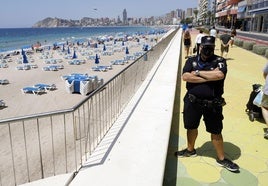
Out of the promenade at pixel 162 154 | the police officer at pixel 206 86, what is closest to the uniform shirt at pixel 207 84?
the police officer at pixel 206 86

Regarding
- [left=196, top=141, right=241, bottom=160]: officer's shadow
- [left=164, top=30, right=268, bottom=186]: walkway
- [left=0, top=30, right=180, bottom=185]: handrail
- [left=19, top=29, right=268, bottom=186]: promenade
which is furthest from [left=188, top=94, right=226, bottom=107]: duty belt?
[left=0, top=30, right=180, bottom=185]: handrail

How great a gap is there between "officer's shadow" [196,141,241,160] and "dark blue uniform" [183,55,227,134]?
85 centimetres

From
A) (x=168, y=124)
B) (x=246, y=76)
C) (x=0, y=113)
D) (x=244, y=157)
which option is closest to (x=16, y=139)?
(x=0, y=113)

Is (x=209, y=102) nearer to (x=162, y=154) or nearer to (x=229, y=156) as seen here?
(x=162, y=154)

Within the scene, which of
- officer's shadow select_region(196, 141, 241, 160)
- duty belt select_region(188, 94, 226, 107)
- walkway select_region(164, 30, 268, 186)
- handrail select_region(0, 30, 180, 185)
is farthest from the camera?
handrail select_region(0, 30, 180, 185)

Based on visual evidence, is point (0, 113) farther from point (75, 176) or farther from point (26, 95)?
point (75, 176)

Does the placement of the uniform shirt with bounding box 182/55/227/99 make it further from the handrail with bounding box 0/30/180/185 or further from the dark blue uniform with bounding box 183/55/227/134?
the handrail with bounding box 0/30/180/185

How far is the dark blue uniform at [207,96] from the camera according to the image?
3566 mm

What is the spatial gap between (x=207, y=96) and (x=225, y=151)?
1.49 m

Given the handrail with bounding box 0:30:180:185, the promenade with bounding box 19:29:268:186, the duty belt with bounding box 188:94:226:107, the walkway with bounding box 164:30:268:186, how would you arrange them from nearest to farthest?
the promenade with bounding box 19:29:268:186 → the duty belt with bounding box 188:94:226:107 → the walkway with bounding box 164:30:268:186 → the handrail with bounding box 0:30:180:185

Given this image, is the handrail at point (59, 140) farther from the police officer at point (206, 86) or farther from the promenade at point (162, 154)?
the police officer at point (206, 86)

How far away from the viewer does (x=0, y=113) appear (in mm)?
11094

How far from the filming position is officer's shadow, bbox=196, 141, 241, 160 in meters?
4.43

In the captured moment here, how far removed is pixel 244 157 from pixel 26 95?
12128mm
